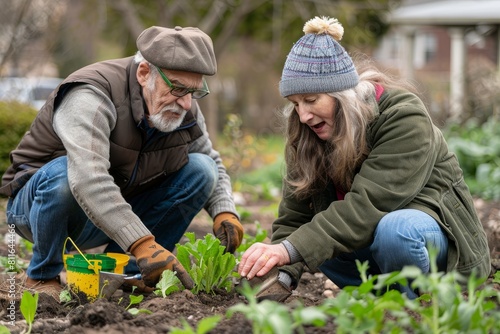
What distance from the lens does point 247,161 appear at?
8.53 metres

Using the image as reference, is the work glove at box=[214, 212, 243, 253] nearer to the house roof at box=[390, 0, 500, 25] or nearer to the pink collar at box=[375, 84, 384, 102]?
the pink collar at box=[375, 84, 384, 102]

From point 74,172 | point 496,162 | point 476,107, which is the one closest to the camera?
point 74,172

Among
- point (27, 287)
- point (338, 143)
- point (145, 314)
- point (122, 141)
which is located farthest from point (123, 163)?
point (338, 143)

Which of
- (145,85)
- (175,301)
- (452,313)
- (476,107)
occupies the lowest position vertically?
(476,107)

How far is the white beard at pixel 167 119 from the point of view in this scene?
362 cm

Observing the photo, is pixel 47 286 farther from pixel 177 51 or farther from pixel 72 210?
pixel 177 51

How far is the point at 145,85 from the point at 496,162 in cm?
502

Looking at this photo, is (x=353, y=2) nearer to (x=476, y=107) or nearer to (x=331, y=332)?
(x=476, y=107)

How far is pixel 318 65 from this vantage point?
304cm

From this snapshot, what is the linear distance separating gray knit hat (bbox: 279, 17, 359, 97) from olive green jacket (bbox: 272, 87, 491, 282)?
9.3 inches

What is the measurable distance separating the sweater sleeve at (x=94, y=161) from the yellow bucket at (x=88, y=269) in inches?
8.2

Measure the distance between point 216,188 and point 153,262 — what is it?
1.01 meters

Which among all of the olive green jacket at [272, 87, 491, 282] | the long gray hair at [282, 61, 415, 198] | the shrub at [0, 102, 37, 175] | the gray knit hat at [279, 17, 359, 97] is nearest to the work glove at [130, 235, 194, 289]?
the olive green jacket at [272, 87, 491, 282]

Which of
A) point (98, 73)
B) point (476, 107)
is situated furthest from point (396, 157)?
point (476, 107)
